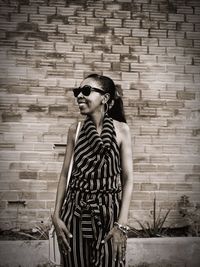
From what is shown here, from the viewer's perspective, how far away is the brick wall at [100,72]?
13.6ft

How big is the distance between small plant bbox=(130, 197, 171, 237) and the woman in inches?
83.1

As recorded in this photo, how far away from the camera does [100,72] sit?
4.26m

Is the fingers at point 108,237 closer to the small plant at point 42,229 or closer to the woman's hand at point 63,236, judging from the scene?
the woman's hand at point 63,236

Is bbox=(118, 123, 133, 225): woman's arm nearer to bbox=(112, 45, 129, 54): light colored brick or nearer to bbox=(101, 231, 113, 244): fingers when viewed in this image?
bbox=(101, 231, 113, 244): fingers

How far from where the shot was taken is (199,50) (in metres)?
4.42

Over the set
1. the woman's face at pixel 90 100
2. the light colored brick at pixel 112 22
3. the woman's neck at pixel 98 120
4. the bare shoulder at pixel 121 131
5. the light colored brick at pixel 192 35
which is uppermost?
the light colored brick at pixel 112 22

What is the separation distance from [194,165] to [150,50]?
65.3 inches

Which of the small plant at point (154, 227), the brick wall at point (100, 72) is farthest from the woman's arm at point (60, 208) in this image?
the small plant at point (154, 227)

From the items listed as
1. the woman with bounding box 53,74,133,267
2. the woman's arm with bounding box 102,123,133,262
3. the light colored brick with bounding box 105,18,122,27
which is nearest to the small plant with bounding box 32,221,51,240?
the woman with bounding box 53,74,133,267

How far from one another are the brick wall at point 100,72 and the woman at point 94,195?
6.45 feet

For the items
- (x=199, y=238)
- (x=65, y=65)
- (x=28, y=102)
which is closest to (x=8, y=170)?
(x=28, y=102)

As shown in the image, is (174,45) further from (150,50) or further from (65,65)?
(65,65)

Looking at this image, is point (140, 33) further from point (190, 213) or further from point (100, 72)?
point (190, 213)

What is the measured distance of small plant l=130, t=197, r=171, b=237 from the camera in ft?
13.5
